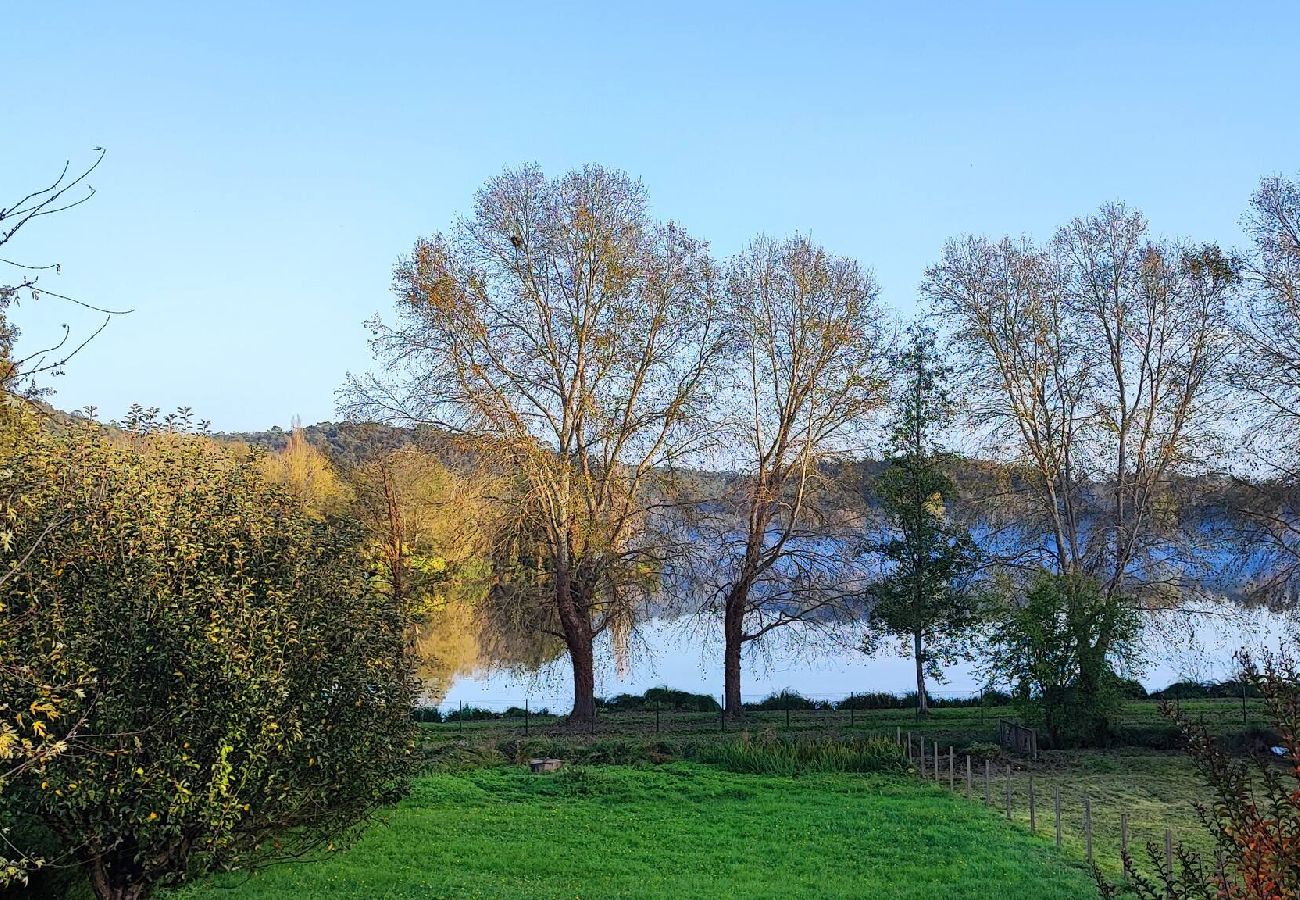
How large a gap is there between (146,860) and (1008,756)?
65.2 ft

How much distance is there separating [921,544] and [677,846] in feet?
61.2

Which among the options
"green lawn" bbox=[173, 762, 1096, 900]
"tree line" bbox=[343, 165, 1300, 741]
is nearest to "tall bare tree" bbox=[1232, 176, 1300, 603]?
"tree line" bbox=[343, 165, 1300, 741]

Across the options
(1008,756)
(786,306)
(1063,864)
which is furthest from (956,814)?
(786,306)

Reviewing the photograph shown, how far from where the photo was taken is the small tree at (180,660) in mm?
11062

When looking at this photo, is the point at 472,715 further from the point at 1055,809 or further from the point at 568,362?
the point at 1055,809

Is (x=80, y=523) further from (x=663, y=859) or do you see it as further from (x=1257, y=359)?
(x=1257, y=359)

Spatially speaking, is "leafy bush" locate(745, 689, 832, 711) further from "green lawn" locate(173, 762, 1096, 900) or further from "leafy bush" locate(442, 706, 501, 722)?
"green lawn" locate(173, 762, 1096, 900)

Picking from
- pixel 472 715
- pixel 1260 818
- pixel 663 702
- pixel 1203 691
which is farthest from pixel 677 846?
pixel 1203 691

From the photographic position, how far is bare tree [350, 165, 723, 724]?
31047 millimetres

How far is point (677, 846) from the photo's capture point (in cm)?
1752

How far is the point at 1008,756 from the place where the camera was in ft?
86.4

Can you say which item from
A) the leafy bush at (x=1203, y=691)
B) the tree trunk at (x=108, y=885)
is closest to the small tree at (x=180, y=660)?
the tree trunk at (x=108, y=885)

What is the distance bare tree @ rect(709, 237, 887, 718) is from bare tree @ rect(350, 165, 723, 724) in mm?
2345

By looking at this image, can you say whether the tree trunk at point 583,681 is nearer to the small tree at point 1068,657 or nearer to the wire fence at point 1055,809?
the wire fence at point 1055,809
